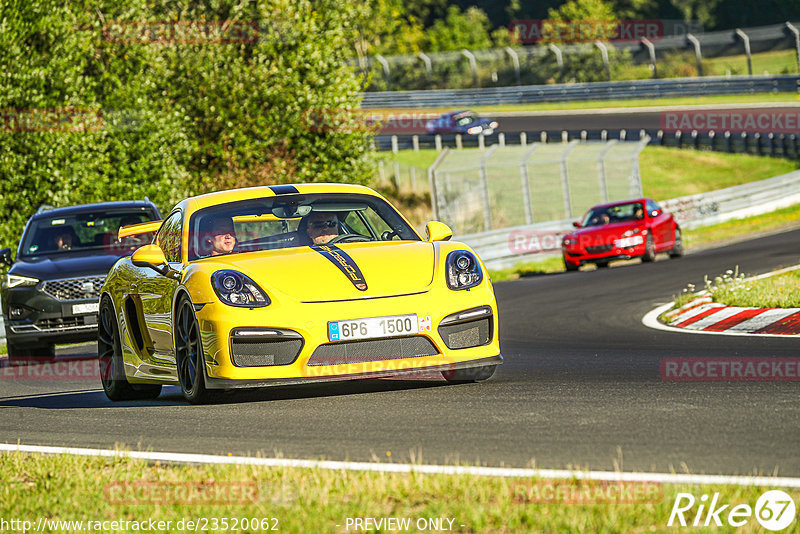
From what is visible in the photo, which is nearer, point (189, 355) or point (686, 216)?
point (189, 355)

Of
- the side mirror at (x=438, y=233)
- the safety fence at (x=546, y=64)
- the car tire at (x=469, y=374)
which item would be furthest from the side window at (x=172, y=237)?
the safety fence at (x=546, y=64)

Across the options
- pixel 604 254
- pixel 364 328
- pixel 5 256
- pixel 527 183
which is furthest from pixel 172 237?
pixel 527 183

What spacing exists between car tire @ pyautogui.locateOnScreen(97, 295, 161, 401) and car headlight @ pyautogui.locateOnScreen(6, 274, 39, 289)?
445 cm

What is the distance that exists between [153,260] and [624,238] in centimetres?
1637

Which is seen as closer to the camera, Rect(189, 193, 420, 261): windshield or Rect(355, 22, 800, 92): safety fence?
Rect(189, 193, 420, 261): windshield

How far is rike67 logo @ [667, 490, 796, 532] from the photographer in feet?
12.4

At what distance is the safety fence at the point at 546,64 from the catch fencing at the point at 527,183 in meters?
13.4

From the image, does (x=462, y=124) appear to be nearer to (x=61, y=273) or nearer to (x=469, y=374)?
(x=61, y=273)

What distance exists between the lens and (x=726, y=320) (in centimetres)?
1182

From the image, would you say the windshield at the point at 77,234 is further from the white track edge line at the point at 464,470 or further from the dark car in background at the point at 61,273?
the white track edge line at the point at 464,470

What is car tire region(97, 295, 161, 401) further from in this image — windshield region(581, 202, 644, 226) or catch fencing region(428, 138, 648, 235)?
windshield region(581, 202, 644, 226)

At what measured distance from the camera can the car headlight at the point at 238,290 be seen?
7.11 meters

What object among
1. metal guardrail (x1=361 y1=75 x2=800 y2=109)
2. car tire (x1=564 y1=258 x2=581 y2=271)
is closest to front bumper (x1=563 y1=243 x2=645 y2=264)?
car tire (x1=564 y1=258 x2=581 y2=271)

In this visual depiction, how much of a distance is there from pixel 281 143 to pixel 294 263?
23706 millimetres
